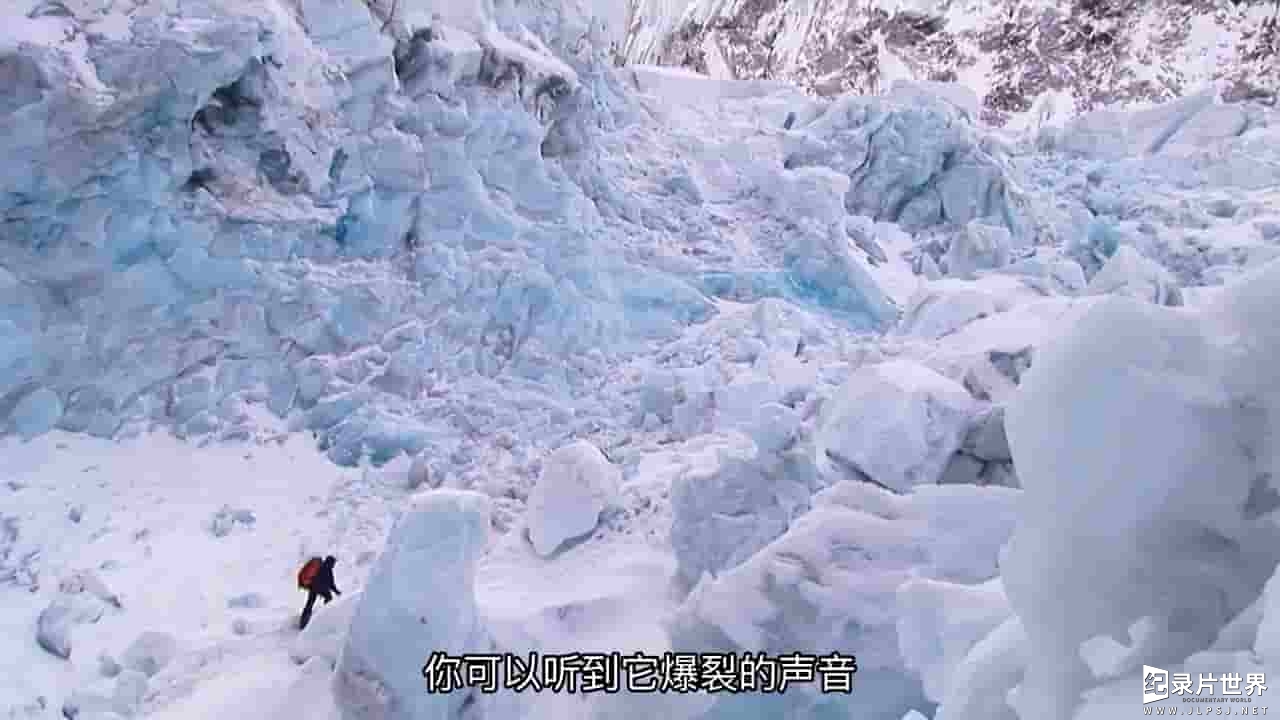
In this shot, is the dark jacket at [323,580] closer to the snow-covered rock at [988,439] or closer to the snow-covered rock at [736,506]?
the snow-covered rock at [736,506]

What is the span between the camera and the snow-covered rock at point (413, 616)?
3824 millimetres

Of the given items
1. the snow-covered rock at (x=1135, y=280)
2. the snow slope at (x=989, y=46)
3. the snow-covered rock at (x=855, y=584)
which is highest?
the snow-covered rock at (x=1135, y=280)

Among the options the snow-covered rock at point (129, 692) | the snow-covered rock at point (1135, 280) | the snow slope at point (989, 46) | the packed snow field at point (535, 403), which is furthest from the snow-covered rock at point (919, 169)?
the snow slope at point (989, 46)

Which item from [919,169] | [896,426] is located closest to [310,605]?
[896,426]

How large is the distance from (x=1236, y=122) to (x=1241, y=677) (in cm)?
1934

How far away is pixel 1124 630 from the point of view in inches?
68.6

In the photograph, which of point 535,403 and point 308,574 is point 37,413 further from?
point 535,403

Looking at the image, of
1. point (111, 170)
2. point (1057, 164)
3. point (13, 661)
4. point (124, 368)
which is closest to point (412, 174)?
point (111, 170)

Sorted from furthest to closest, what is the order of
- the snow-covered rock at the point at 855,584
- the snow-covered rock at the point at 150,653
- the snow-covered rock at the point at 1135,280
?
1. the snow-covered rock at the point at 1135,280
2. the snow-covered rock at the point at 150,653
3. the snow-covered rock at the point at 855,584

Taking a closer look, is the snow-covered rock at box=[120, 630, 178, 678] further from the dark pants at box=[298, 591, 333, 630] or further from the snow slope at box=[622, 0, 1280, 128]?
the snow slope at box=[622, 0, 1280, 128]

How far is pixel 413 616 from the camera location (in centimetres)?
385

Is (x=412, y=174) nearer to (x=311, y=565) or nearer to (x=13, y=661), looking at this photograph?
(x=311, y=565)

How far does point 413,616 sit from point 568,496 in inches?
77.9

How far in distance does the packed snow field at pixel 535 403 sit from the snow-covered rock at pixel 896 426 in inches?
0.9
